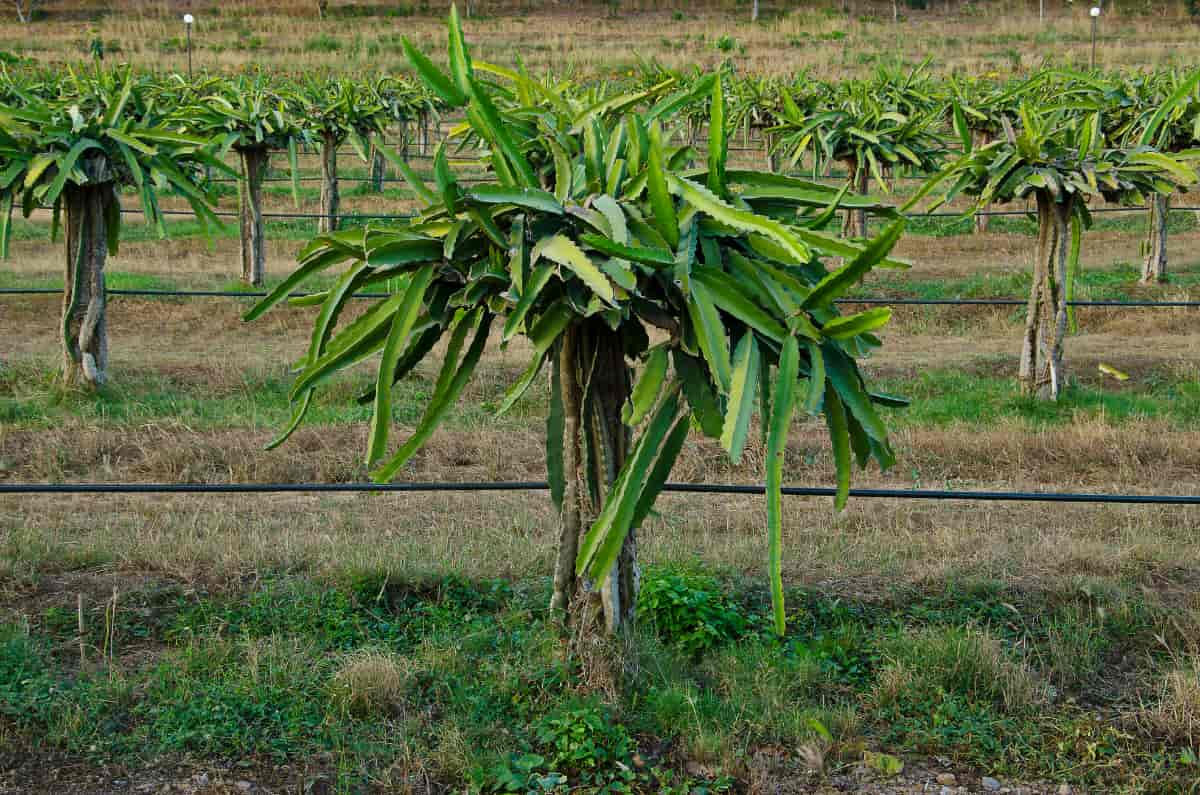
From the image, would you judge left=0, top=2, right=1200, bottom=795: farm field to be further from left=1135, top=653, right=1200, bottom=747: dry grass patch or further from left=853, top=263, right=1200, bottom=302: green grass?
left=853, top=263, right=1200, bottom=302: green grass

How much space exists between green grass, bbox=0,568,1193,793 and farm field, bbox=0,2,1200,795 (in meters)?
0.01

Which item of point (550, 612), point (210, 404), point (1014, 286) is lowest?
point (210, 404)

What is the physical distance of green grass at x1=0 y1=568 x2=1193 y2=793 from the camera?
3906mm

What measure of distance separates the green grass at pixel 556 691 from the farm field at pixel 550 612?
0.01m

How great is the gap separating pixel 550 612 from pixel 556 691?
0.36 meters

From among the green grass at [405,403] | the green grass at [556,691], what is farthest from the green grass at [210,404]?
the green grass at [556,691]

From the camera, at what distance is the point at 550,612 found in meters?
4.48

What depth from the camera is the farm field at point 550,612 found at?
154 inches

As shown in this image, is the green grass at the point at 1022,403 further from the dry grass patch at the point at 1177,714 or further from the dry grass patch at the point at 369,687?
the dry grass patch at the point at 369,687

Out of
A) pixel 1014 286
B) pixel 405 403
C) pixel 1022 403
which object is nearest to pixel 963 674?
pixel 1022 403

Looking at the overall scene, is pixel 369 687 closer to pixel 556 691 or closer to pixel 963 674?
pixel 556 691

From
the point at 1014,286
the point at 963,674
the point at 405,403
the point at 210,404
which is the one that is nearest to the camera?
the point at 963,674

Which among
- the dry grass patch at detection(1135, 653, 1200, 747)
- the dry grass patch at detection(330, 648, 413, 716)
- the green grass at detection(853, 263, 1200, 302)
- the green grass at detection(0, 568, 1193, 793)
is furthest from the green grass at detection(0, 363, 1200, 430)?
the dry grass patch at detection(1135, 653, 1200, 747)

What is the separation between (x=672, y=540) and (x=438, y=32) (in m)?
38.6
